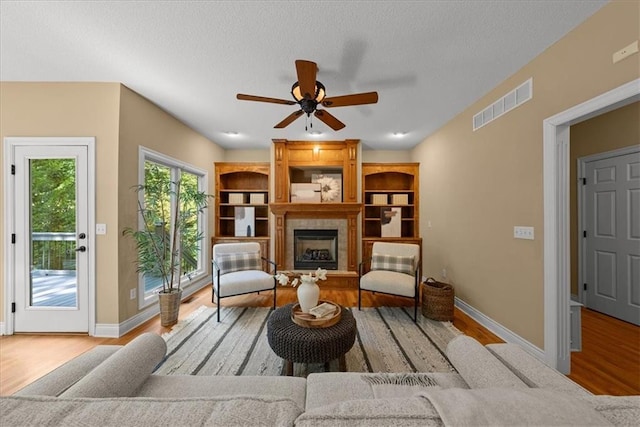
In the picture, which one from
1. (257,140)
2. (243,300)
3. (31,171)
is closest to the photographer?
(31,171)

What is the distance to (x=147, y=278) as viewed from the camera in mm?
3188

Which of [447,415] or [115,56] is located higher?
[115,56]

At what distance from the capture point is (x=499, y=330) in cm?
262

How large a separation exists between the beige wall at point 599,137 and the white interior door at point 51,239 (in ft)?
19.8

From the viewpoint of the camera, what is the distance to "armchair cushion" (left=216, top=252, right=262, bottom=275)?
3473mm

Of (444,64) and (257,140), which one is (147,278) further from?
(444,64)

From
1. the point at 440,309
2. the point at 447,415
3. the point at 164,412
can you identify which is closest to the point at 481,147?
the point at 440,309

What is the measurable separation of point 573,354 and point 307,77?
3.40 m

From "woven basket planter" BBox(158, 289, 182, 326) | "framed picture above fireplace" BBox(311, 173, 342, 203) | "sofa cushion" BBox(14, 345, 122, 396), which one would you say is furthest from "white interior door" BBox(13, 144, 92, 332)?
"framed picture above fireplace" BBox(311, 173, 342, 203)

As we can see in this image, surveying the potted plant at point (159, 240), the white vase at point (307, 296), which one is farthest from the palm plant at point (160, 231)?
the white vase at point (307, 296)

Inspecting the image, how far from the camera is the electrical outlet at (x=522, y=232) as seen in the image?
2.25 m

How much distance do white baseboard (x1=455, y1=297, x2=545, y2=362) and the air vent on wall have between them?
2237mm

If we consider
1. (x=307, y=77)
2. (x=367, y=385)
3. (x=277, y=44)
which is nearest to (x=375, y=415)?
(x=367, y=385)

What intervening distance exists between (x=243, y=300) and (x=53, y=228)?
2292 mm
